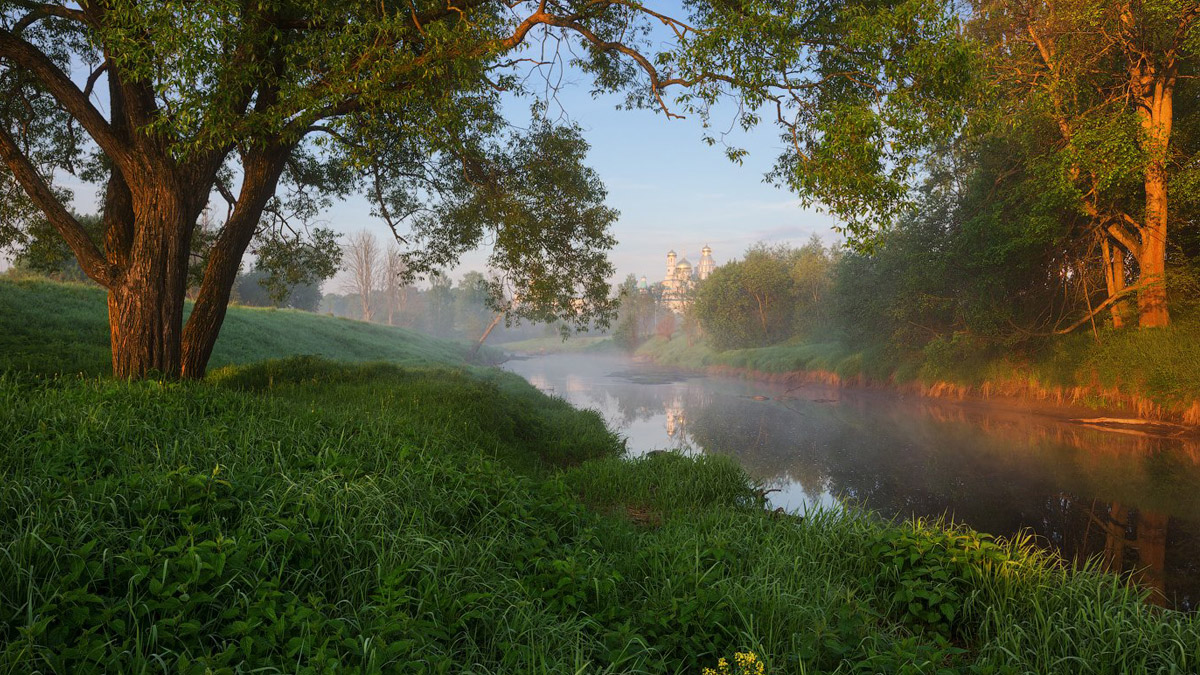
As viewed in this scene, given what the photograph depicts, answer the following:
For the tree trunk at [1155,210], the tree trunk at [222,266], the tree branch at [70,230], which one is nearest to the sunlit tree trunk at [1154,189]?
the tree trunk at [1155,210]

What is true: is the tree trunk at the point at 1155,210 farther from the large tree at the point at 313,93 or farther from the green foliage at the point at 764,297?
the green foliage at the point at 764,297

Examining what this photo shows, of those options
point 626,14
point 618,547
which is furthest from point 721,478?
point 626,14

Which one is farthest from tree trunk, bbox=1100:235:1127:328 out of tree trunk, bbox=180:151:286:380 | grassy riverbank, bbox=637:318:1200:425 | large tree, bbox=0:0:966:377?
tree trunk, bbox=180:151:286:380

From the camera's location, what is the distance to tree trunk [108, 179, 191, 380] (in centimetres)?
869

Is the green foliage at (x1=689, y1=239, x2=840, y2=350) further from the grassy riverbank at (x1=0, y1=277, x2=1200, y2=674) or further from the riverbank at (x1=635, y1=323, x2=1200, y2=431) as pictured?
the grassy riverbank at (x1=0, y1=277, x2=1200, y2=674)

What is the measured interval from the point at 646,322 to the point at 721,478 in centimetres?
6996

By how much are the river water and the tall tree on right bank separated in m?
5.53

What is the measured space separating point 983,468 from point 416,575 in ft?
42.6

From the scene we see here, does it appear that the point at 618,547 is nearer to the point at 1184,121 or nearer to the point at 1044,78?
the point at 1044,78

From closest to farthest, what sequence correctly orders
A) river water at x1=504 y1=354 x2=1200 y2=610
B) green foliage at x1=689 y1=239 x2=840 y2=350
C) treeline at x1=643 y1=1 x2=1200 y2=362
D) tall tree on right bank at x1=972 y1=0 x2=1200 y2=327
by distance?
river water at x1=504 y1=354 x2=1200 y2=610
tall tree on right bank at x1=972 y1=0 x2=1200 y2=327
treeline at x1=643 y1=1 x2=1200 y2=362
green foliage at x1=689 y1=239 x2=840 y2=350

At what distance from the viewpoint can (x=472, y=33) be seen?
8.48m

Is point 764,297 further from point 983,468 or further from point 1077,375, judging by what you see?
point 983,468

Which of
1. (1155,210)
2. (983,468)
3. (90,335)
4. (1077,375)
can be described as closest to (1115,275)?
(1155,210)

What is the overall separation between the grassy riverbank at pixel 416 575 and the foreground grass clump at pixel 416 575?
22mm
